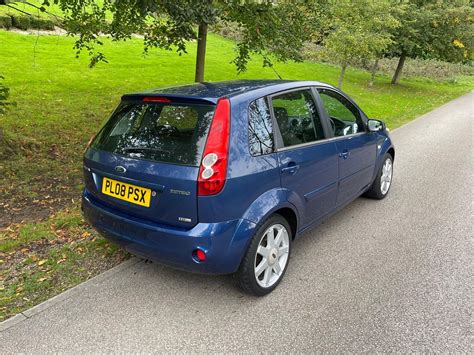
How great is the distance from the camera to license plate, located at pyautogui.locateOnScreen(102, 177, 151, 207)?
2941mm

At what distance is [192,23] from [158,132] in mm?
4437

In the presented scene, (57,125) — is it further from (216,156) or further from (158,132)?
(216,156)

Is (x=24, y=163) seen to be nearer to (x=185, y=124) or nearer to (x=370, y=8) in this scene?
(x=185, y=124)

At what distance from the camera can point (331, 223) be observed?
468cm

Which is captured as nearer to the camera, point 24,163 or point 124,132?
point 124,132

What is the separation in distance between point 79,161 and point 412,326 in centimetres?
532

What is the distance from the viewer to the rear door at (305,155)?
332 centimetres

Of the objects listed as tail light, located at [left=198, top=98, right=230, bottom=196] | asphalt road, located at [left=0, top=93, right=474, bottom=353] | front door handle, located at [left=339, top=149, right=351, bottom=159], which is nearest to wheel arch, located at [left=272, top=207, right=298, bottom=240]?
asphalt road, located at [left=0, top=93, right=474, bottom=353]

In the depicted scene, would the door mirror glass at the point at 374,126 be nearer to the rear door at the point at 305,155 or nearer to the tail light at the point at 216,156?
the rear door at the point at 305,155

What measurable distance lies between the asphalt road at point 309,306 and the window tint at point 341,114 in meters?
1.12

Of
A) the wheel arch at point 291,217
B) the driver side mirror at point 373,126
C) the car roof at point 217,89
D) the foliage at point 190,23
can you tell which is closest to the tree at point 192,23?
the foliage at point 190,23

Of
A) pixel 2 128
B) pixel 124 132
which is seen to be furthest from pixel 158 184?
pixel 2 128

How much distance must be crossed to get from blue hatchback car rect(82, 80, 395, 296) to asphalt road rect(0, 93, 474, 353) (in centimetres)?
34

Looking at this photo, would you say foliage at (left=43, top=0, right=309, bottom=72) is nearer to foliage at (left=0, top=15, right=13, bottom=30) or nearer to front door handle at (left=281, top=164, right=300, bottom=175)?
front door handle at (left=281, top=164, right=300, bottom=175)
